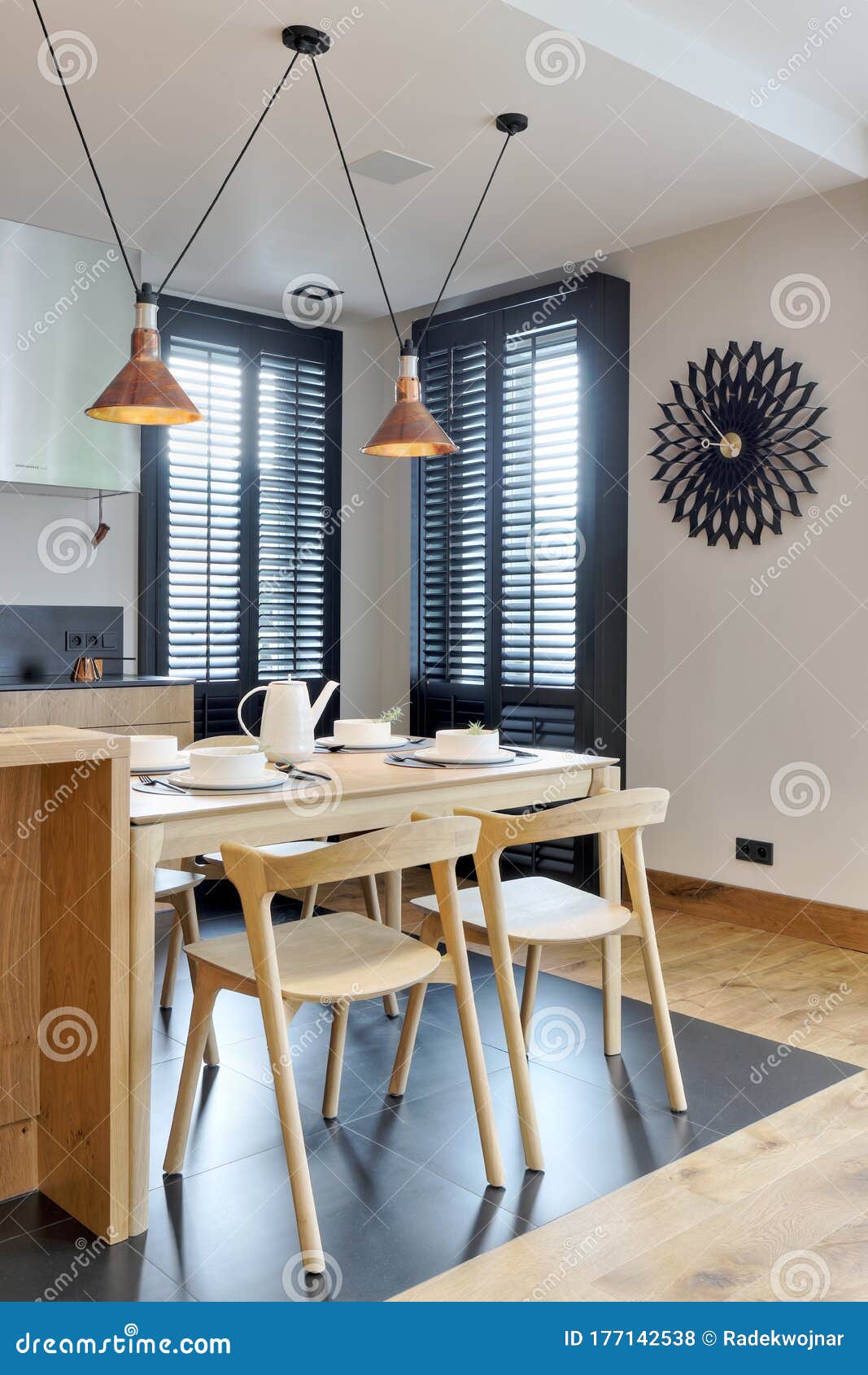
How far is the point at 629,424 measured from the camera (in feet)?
14.9

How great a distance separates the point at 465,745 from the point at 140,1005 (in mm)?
1007

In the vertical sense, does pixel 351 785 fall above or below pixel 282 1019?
above

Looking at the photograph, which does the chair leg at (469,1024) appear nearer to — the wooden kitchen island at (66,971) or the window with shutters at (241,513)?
the wooden kitchen island at (66,971)

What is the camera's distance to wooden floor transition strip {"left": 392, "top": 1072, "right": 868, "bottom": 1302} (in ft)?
5.98

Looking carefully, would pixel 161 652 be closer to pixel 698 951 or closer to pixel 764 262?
pixel 698 951

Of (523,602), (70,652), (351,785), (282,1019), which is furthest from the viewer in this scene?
(523,602)

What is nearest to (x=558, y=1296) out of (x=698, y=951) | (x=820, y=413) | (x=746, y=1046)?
(x=746, y=1046)

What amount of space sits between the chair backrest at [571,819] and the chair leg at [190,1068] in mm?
615

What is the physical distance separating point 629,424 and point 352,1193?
10.7ft

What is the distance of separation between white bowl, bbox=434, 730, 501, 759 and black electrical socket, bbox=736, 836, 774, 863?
5.74 feet

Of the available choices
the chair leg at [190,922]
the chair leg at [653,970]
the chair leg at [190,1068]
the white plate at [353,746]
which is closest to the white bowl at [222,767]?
the chair leg at [190,1068]

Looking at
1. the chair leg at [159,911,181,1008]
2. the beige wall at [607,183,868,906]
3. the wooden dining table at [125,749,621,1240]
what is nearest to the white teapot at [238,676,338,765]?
the wooden dining table at [125,749,621,1240]

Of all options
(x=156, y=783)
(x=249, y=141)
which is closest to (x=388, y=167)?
(x=249, y=141)

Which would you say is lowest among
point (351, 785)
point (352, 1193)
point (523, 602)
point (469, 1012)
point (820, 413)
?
point (352, 1193)
